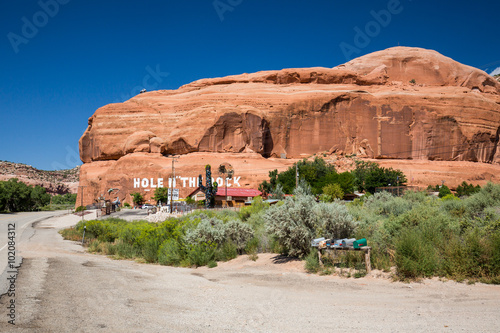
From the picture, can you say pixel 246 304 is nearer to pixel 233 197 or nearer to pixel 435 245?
pixel 435 245

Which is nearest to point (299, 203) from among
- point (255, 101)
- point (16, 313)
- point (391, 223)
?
point (391, 223)

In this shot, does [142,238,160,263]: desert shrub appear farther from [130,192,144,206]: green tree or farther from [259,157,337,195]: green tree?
[130,192,144,206]: green tree

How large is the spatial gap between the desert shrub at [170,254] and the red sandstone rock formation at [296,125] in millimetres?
53980

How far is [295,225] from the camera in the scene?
37.5 ft

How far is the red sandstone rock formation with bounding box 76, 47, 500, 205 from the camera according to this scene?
70562mm

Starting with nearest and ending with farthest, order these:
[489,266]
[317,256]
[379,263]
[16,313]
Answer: [16,313]
[489,266]
[379,263]
[317,256]

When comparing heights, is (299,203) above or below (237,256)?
above

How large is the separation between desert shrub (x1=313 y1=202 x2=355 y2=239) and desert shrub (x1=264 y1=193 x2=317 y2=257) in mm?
285

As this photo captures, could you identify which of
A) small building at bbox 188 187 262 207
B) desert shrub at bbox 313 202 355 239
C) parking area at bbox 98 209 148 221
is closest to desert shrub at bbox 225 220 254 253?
desert shrub at bbox 313 202 355 239

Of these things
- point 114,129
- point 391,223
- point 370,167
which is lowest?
point 391,223

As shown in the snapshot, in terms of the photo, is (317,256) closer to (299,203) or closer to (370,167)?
(299,203)

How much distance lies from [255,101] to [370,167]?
84.2 ft

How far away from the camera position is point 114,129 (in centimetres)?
7881

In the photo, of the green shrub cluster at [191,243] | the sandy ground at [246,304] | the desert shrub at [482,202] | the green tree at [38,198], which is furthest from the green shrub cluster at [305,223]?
the green tree at [38,198]
